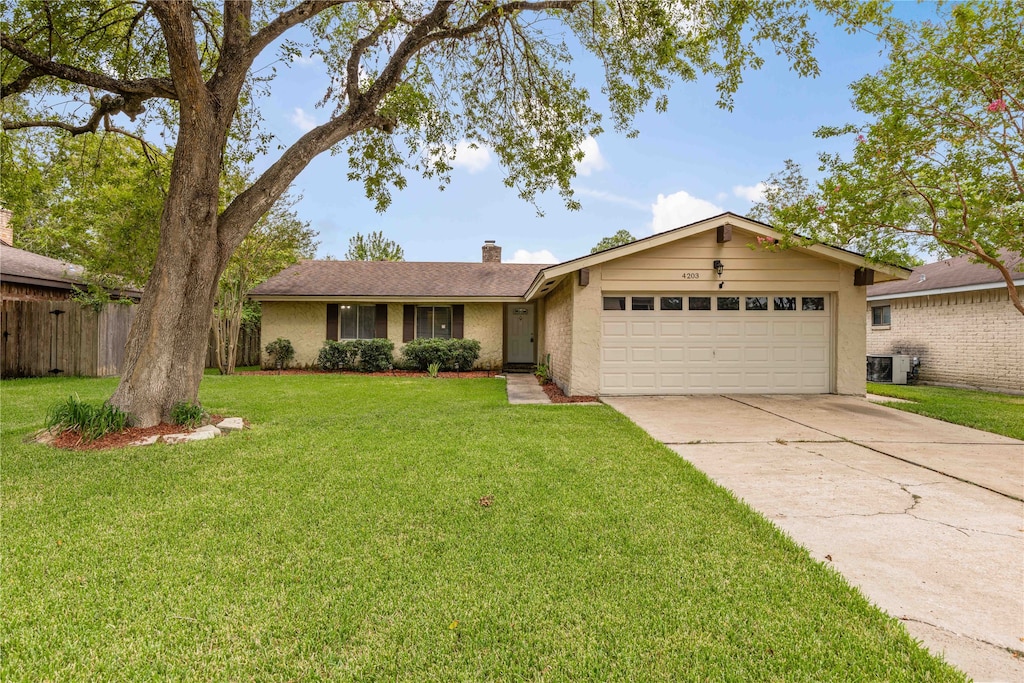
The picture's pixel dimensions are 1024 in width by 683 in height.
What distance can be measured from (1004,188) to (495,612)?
364 inches

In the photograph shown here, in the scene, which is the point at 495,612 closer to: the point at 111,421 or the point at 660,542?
the point at 660,542

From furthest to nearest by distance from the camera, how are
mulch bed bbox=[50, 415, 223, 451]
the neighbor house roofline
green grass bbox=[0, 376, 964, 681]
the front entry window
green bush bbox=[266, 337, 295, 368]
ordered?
1. the front entry window
2. green bush bbox=[266, 337, 295, 368]
3. the neighbor house roofline
4. mulch bed bbox=[50, 415, 223, 451]
5. green grass bbox=[0, 376, 964, 681]

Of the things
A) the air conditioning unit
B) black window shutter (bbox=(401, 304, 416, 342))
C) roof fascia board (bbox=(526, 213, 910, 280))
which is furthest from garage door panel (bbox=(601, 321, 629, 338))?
the air conditioning unit

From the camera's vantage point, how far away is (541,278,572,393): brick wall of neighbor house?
966cm

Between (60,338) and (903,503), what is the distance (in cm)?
1720

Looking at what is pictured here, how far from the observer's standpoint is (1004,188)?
6.66 m

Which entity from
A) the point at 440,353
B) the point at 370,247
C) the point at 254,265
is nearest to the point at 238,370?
the point at 254,265

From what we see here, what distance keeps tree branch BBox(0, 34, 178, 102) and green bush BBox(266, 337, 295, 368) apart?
919 cm

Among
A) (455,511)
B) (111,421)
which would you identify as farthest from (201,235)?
(455,511)

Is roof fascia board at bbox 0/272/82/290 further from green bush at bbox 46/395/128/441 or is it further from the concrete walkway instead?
the concrete walkway

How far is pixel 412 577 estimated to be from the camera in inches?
99.5

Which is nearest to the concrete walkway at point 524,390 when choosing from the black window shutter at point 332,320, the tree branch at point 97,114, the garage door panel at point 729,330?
the garage door panel at point 729,330

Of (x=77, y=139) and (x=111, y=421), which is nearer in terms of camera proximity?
(x=111, y=421)

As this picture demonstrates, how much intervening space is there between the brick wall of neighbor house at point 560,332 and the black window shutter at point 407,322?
15.6 feet
